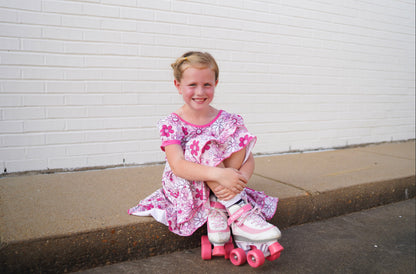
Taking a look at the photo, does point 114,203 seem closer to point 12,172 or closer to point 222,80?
point 12,172

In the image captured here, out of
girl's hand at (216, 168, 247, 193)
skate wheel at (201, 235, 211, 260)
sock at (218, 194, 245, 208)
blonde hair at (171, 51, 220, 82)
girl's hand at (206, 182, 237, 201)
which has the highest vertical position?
blonde hair at (171, 51, 220, 82)

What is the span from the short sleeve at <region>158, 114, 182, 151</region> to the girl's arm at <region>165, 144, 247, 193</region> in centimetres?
7

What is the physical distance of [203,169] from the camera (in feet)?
6.56

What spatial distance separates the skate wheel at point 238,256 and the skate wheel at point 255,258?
0.04 m

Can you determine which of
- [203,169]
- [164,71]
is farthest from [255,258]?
[164,71]

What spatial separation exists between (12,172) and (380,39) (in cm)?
535

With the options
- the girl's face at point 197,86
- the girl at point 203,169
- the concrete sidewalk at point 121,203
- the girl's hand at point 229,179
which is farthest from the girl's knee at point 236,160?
the concrete sidewalk at point 121,203

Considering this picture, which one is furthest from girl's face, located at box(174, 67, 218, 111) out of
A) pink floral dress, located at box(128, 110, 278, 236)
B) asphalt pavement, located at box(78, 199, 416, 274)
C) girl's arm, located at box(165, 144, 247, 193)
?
asphalt pavement, located at box(78, 199, 416, 274)

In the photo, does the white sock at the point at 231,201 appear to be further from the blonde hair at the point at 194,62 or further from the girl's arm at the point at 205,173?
the blonde hair at the point at 194,62

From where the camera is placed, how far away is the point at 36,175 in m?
3.15

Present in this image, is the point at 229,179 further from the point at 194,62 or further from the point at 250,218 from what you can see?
the point at 194,62

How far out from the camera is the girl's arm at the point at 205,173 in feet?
6.50

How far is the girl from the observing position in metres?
2.02

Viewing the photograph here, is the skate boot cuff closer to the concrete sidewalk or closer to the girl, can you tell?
the girl
